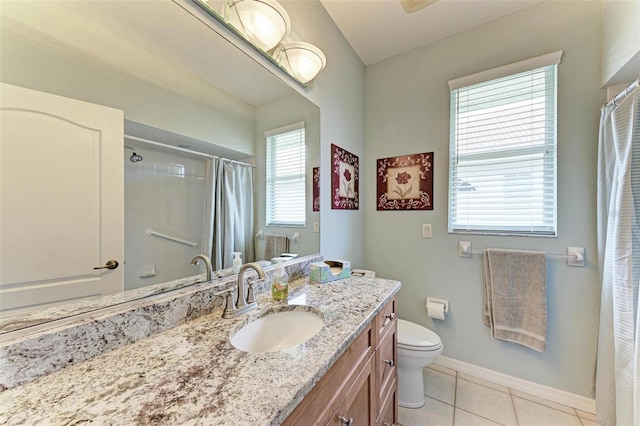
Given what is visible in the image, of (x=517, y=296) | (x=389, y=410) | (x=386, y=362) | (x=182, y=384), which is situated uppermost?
(x=182, y=384)

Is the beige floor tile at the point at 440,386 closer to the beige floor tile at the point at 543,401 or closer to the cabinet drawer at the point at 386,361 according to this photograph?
the beige floor tile at the point at 543,401

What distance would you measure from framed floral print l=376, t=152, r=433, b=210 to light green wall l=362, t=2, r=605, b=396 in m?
0.06

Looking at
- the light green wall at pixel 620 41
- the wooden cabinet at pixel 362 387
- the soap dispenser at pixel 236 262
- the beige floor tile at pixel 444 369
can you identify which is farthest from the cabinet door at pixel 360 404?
the light green wall at pixel 620 41

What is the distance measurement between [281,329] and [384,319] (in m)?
0.51

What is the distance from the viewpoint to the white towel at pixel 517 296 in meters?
1.57

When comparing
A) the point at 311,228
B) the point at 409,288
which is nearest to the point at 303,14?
the point at 311,228

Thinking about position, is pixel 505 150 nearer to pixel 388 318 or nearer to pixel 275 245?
pixel 388 318

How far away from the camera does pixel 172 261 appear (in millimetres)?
914

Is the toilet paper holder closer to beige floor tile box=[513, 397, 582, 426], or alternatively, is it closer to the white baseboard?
the white baseboard

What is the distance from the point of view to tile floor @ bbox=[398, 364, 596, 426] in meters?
1.44

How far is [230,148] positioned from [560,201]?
208 cm

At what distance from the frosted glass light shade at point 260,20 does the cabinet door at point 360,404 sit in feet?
5.07

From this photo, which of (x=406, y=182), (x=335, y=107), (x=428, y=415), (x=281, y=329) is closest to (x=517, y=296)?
(x=428, y=415)

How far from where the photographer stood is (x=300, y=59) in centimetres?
138
